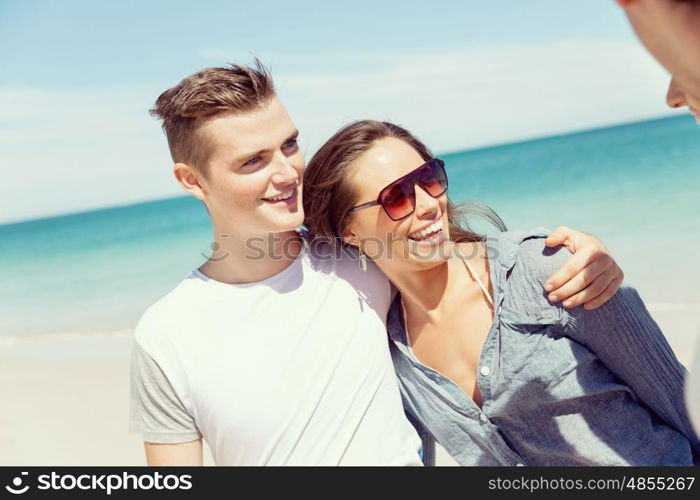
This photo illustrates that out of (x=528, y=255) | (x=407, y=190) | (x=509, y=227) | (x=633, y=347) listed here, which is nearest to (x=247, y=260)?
(x=407, y=190)

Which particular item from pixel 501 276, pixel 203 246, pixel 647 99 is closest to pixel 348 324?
pixel 501 276

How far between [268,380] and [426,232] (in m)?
0.91

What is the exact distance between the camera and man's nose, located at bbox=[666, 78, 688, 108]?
1.58 meters

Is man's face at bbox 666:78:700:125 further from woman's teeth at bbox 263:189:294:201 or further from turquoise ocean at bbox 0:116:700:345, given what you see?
turquoise ocean at bbox 0:116:700:345

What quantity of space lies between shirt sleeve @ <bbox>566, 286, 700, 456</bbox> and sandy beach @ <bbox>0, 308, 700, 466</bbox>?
107 inches

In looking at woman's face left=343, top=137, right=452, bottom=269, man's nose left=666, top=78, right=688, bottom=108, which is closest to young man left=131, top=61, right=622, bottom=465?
woman's face left=343, top=137, right=452, bottom=269

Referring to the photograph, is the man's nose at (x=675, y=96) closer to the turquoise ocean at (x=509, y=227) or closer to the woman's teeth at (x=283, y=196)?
the woman's teeth at (x=283, y=196)

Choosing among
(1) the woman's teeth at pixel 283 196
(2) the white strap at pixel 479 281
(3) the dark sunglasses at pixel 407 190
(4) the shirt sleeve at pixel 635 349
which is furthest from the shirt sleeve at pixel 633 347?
(1) the woman's teeth at pixel 283 196

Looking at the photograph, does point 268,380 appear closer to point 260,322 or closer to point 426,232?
point 260,322

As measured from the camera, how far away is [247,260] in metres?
3.27

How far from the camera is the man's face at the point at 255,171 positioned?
10.3 feet

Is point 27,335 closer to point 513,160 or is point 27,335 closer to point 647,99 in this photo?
point 513,160

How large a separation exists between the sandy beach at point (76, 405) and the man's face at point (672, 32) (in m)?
4.39

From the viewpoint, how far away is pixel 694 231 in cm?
1248
